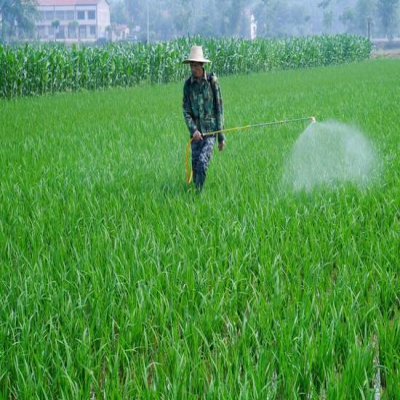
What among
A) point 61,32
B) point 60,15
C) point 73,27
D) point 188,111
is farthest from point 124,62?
point 60,15

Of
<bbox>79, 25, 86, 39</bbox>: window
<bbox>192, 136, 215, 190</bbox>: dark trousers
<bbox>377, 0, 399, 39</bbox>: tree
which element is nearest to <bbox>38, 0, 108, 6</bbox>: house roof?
<bbox>79, 25, 86, 39</bbox>: window

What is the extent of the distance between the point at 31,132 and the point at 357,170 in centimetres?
643

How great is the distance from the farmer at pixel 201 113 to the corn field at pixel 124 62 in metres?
12.9

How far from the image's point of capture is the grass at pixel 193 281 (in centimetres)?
276

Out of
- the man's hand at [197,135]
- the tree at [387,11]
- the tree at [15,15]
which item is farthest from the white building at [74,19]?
the man's hand at [197,135]

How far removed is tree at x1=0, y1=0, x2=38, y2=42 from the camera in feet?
242

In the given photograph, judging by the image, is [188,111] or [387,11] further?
[387,11]

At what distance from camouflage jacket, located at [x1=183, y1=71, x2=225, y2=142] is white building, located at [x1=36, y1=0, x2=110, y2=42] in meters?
92.4

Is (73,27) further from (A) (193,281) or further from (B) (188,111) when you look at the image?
(A) (193,281)

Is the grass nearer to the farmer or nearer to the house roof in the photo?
the farmer

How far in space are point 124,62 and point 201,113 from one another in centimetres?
1744

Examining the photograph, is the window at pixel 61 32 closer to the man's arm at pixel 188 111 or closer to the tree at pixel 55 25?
the tree at pixel 55 25

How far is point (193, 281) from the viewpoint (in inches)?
148

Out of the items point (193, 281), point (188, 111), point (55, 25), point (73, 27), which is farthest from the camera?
point (73, 27)
